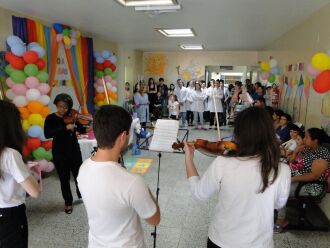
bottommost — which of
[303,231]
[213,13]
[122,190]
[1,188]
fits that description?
[303,231]

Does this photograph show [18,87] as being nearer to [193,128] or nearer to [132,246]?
[132,246]

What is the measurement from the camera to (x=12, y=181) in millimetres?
1555

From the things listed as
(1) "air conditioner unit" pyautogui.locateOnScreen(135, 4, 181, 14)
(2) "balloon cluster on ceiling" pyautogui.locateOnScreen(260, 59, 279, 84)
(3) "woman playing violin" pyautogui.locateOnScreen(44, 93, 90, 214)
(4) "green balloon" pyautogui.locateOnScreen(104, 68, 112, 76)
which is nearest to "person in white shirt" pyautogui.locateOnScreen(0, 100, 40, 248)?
(3) "woman playing violin" pyautogui.locateOnScreen(44, 93, 90, 214)

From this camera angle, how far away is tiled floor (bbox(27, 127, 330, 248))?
105 inches

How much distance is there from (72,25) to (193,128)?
4735 mm

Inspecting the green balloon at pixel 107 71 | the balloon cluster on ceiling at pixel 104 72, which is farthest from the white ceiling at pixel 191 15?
the green balloon at pixel 107 71

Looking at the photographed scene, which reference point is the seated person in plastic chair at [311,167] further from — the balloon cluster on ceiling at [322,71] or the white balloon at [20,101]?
the white balloon at [20,101]

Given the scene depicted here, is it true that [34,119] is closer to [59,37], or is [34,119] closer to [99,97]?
[59,37]

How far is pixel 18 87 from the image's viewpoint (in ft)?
12.2

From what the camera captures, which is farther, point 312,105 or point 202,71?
point 202,71

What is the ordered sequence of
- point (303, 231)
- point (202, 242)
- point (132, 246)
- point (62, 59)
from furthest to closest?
1. point (62, 59)
2. point (303, 231)
3. point (202, 242)
4. point (132, 246)

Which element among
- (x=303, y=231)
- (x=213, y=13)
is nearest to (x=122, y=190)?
(x=303, y=231)

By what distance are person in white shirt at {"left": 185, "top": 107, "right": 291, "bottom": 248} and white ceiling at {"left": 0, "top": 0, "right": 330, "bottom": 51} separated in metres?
2.73

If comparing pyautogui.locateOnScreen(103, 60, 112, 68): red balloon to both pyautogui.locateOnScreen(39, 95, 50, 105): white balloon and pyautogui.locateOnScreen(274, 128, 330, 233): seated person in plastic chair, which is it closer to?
pyautogui.locateOnScreen(39, 95, 50, 105): white balloon
